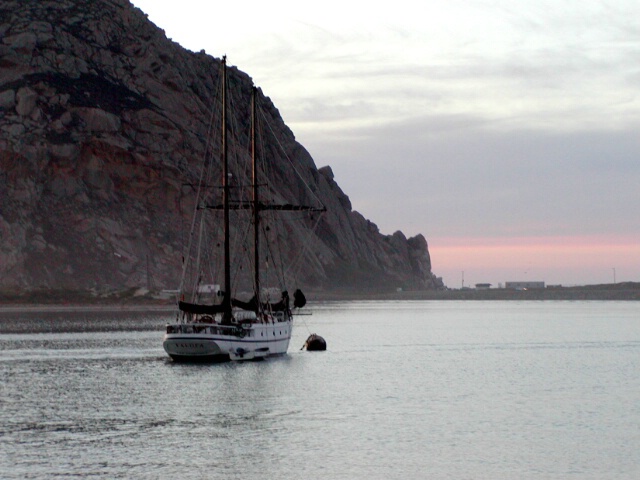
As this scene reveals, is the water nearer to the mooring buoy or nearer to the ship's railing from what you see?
the mooring buoy

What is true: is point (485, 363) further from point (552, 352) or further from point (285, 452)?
point (285, 452)

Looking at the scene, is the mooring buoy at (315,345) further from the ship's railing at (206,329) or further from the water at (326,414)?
the ship's railing at (206,329)

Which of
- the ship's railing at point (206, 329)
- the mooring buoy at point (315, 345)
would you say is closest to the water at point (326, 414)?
the mooring buoy at point (315, 345)

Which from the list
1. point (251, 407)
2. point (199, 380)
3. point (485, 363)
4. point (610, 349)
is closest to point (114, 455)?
point (251, 407)

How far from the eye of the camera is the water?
39.8 meters

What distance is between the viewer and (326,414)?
5388 centimetres

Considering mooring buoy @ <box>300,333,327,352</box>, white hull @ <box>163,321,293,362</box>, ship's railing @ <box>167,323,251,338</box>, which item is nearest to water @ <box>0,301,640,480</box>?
white hull @ <box>163,321,293,362</box>

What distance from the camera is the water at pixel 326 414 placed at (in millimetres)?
39781

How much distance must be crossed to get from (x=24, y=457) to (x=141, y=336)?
82.6m

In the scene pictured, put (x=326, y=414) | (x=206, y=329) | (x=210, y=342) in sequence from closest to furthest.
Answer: (x=326, y=414), (x=210, y=342), (x=206, y=329)

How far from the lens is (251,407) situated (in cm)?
5688

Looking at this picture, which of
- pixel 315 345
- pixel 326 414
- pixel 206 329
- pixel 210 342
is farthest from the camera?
pixel 315 345

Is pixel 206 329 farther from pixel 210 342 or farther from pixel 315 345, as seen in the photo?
pixel 315 345

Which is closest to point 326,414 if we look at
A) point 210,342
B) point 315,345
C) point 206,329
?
point 210,342
